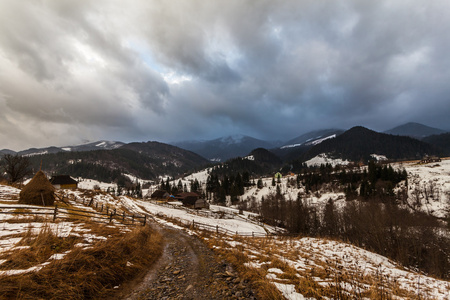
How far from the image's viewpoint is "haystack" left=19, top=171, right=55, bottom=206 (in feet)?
67.7

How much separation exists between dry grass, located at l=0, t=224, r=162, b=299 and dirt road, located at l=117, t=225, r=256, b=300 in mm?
719

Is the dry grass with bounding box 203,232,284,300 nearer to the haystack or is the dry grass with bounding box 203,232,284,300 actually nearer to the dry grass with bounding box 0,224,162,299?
the dry grass with bounding box 0,224,162,299

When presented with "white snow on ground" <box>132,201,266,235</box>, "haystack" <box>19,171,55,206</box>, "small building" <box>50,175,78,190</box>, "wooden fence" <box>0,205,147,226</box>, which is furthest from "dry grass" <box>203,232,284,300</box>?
"small building" <box>50,175,78,190</box>

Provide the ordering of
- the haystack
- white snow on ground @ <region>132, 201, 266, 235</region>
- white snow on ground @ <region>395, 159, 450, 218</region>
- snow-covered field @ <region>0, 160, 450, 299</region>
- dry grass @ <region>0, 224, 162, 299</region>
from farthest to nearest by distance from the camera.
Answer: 1. white snow on ground @ <region>395, 159, 450, 218</region>
2. white snow on ground @ <region>132, 201, 266, 235</region>
3. the haystack
4. snow-covered field @ <region>0, 160, 450, 299</region>
5. dry grass @ <region>0, 224, 162, 299</region>

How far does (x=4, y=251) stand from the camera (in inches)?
249

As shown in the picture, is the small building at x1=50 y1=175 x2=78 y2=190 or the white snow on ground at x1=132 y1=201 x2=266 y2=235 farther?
the small building at x1=50 y1=175 x2=78 y2=190

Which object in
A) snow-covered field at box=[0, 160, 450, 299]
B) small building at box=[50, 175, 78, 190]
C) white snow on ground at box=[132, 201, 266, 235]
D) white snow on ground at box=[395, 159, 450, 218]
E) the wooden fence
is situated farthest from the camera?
small building at box=[50, 175, 78, 190]

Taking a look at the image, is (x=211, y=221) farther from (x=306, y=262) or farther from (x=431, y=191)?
(x=431, y=191)

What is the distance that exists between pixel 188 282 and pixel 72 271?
4120 mm

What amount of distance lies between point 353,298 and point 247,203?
12878 cm

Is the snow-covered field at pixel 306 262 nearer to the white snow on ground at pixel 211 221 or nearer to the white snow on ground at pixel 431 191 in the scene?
the white snow on ground at pixel 431 191

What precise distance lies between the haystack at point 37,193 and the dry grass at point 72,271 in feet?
61.6

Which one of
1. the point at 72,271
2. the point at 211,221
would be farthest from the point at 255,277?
the point at 211,221

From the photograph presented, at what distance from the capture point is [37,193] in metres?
21.1
